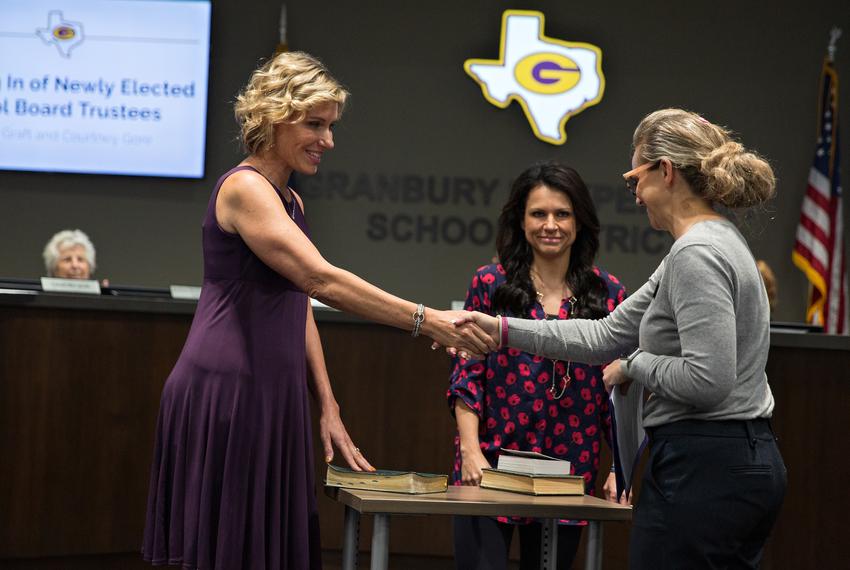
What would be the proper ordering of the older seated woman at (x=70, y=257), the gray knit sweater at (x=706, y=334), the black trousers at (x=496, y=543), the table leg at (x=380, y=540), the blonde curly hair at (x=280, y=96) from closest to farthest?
the gray knit sweater at (x=706, y=334), the table leg at (x=380, y=540), the blonde curly hair at (x=280, y=96), the black trousers at (x=496, y=543), the older seated woman at (x=70, y=257)

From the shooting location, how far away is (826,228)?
715 centimetres

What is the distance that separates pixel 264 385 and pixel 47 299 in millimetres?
1920

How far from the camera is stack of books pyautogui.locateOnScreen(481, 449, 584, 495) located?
2146 mm

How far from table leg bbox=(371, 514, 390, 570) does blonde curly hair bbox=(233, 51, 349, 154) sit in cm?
88

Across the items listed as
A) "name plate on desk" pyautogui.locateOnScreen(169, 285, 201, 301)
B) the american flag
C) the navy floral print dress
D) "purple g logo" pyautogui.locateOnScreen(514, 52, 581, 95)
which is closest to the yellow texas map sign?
"purple g logo" pyautogui.locateOnScreen(514, 52, 581, 95)

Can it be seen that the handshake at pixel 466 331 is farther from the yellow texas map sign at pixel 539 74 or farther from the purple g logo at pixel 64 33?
the purple g logo at pixel 64 33

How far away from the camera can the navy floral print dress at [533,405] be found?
8.46 ft

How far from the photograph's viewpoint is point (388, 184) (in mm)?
7363

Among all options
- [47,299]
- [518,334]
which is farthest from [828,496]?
[47,299]

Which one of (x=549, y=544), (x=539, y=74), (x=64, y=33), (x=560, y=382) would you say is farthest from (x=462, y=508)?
(x=64, y=33)

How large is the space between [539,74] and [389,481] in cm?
558

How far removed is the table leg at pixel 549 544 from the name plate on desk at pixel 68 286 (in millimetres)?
2798

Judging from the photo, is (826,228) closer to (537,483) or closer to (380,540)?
(537,483)

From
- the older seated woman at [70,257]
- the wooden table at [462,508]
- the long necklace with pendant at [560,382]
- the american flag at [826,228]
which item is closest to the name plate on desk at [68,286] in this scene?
the older seated woman at [70,257]
